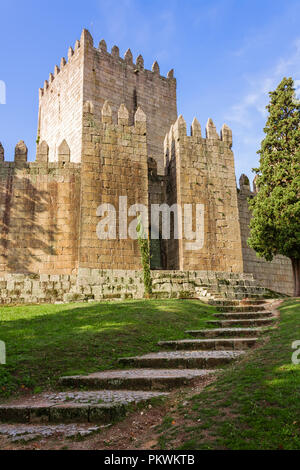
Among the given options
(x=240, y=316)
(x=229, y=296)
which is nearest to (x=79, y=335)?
(x=240, y=316)

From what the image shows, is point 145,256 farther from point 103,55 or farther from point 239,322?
point 103,55

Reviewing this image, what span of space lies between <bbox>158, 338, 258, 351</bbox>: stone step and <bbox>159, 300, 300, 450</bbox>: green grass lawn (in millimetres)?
1726

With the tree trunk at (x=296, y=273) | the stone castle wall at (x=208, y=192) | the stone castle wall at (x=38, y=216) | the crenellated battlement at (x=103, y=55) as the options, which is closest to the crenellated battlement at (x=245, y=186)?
the stone castle wall at (x=208, y=192)

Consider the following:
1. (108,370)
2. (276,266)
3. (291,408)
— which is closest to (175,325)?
(108,370)

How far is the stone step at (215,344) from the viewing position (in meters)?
7.17

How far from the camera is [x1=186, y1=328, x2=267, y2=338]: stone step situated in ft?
26.3

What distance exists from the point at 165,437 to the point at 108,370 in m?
2.64

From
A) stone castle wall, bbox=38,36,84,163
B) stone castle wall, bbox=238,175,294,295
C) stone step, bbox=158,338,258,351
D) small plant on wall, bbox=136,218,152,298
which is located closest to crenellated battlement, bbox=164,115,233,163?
stone castle wall, bbox=238,175,294,295

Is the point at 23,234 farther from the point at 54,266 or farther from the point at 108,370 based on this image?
the point at 108,370

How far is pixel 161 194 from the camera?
17531 millimetres

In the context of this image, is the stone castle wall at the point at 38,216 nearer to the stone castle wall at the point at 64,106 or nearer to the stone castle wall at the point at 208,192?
the stone castle wall at the point at 208,192

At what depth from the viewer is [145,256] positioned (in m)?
13.9

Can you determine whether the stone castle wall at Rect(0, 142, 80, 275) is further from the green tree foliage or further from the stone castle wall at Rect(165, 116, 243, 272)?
the green tree foliage

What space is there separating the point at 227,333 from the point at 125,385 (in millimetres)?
3517
